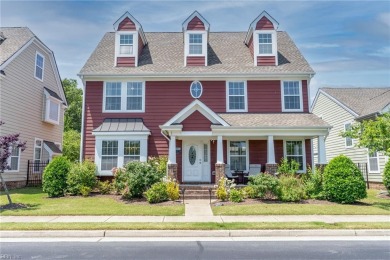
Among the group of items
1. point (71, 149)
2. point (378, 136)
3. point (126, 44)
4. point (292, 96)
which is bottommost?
point (71, 149)

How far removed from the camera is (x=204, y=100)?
17.1 m

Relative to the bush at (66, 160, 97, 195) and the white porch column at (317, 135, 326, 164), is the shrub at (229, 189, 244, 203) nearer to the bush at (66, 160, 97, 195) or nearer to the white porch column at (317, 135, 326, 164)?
the white porch column at (317, 135, 326, 164)

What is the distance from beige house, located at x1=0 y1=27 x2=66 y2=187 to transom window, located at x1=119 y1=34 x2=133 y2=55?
5.94 metres

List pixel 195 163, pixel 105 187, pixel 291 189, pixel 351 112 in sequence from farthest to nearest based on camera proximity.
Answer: pixel 351 112 < pixel 195 163 < pixel 105 187 < pixel 291 189

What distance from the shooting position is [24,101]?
59.8ft

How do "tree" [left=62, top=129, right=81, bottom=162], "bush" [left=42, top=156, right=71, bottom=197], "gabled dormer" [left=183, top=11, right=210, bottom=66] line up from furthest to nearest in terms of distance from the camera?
"tree" [left=62, top=129, right=81, bottom=162]
"gabled dormer" [left=183, top=11, right=210, bottom=66]
"bush" [left=42, top=156, right=71, bottom=197]

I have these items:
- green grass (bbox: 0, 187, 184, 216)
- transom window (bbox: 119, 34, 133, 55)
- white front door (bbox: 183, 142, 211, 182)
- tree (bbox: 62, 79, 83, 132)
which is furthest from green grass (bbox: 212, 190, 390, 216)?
tree (bbox: 62, 79, 83, 132)

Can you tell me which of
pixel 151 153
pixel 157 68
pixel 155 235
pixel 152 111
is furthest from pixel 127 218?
pixel 157 68

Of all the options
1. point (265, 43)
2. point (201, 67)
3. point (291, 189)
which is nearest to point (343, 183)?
point (291, 189)

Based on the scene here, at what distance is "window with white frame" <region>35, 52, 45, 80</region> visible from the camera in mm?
19672

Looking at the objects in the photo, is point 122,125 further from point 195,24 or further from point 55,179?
point 195,24

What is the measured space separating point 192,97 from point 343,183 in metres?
8.94

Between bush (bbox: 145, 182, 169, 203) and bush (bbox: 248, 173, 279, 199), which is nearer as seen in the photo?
bush (bbox: 145, 182, 169, 203)

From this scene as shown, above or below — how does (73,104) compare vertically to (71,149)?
above
